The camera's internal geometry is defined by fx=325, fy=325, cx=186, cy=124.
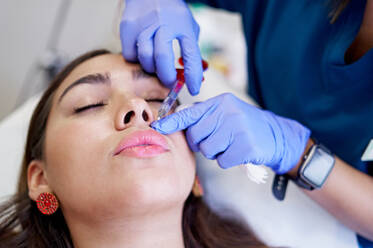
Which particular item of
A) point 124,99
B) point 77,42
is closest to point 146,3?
point 124,99

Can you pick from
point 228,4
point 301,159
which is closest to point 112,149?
point 301,159

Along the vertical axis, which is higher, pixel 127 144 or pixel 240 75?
pixel 127 144

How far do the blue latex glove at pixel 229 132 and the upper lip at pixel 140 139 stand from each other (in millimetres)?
48

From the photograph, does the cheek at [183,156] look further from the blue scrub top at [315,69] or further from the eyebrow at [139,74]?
the blue scrub top at [315,69]

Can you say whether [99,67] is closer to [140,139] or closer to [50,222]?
[140,139]

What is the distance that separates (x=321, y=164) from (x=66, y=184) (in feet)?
2.41

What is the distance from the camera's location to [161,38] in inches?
37.0

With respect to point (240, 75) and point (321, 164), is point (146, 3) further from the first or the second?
point (240, 75)

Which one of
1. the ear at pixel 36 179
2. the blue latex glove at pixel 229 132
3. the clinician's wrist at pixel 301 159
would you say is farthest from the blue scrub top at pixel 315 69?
the ear at pixel 36 179

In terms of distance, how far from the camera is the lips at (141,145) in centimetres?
79

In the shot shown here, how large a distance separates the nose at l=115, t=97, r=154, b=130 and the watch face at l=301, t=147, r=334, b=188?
499 mm

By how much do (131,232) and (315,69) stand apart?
2.62ft

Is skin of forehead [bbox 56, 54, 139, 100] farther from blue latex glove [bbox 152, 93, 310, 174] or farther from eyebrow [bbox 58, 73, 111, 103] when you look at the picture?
blue latex glove [bbox 152, 93, 310, 174]

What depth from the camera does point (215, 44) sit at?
243 cm
